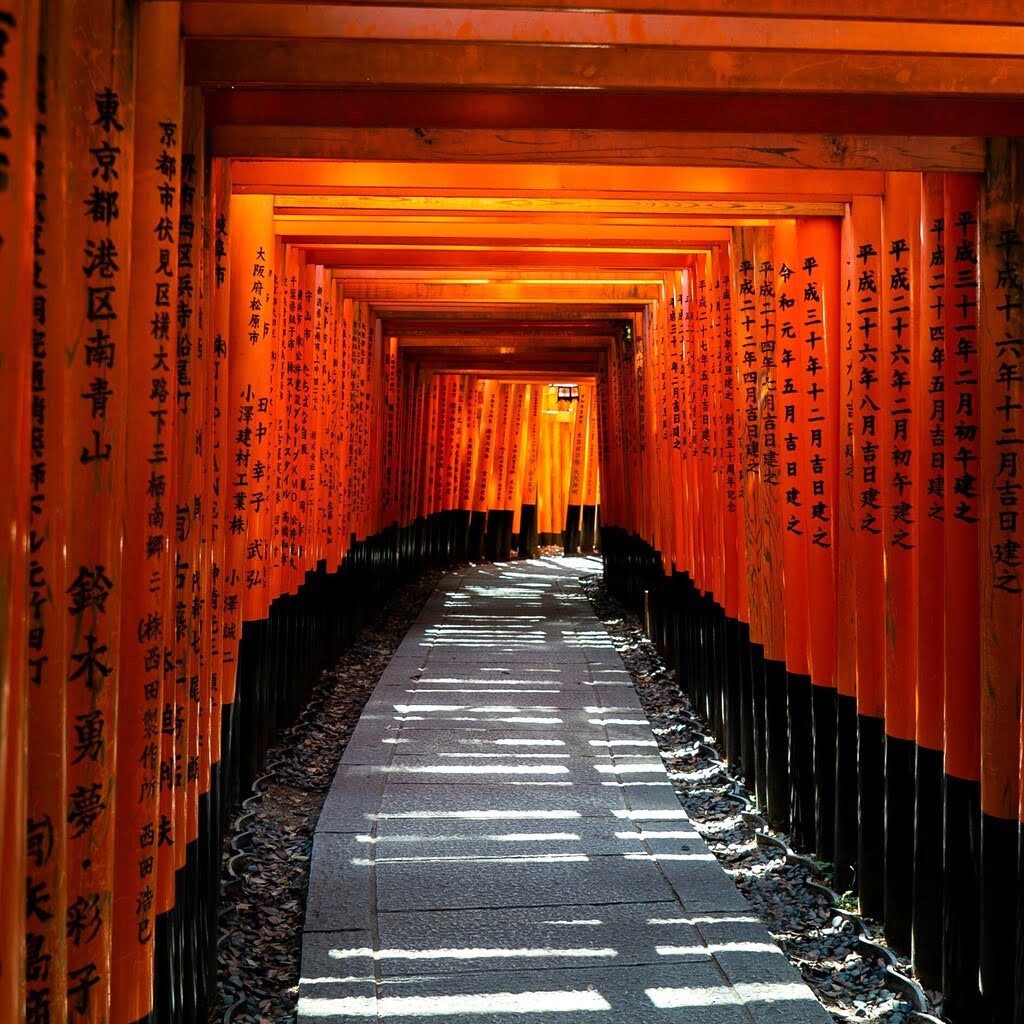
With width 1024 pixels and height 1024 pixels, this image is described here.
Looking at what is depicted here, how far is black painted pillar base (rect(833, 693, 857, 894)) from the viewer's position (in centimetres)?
476


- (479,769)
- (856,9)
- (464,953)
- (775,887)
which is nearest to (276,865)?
(464,953)

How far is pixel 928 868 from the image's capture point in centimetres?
395

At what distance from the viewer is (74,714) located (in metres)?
2.29

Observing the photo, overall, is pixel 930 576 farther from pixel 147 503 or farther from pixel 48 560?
pixel 48 560

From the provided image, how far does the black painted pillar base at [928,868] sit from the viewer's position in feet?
12.8

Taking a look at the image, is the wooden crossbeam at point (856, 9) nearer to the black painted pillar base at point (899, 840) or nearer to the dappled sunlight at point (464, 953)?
the black painted pillar base at point (899, 840)

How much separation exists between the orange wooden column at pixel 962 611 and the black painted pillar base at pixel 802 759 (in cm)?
152

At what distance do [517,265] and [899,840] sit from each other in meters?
4.55

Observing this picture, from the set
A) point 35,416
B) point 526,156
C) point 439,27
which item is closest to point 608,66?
point 439,27

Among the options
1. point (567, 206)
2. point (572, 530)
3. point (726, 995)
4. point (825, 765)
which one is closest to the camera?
point (726, 995)

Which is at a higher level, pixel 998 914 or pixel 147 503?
pixel 147 503

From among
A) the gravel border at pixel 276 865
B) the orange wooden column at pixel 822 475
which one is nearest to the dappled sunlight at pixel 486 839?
the gravel border at pixel 276 865

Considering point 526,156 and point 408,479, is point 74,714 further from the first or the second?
point 408,479

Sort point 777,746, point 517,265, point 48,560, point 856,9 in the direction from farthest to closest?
point 517,265 → point 777,746 → point 856,9 → point 48,560
